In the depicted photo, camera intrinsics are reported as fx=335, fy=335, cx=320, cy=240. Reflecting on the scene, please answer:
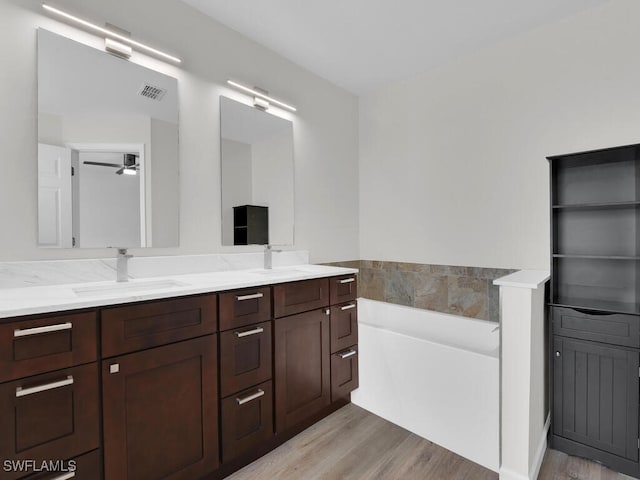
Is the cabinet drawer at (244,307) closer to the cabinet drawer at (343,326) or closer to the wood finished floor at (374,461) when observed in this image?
the cabinet drawer at (343,326)

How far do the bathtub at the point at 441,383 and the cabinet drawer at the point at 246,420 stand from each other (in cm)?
88

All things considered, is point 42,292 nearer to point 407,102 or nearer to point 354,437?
point 354,437

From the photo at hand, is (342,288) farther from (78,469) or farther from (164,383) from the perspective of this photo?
(78,469)

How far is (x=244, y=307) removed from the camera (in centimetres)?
179

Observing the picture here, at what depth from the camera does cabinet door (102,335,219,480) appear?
52.2 inches

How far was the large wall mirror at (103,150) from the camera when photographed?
1672 millimetres

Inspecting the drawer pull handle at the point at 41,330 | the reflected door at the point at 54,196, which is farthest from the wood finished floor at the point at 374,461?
the reflected door at the point at 54,196

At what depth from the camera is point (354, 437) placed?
7.06 ft

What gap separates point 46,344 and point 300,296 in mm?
1253

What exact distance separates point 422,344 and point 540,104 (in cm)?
190

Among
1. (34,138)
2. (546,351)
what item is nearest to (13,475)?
(34,138)

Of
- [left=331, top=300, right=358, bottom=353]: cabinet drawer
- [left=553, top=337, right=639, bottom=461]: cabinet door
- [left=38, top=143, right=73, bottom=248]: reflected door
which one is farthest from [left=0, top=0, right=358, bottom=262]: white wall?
[left=553, top=337, right=639, bottom=461]: cabinet door

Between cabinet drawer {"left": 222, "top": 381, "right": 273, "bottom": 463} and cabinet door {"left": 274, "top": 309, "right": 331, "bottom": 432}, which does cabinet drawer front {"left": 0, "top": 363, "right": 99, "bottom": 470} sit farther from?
cabinet door {"left": 274, "top": 309, "right": 331, "bottom": 432}

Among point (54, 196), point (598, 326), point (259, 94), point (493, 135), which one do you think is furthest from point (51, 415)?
point (493, 135)
